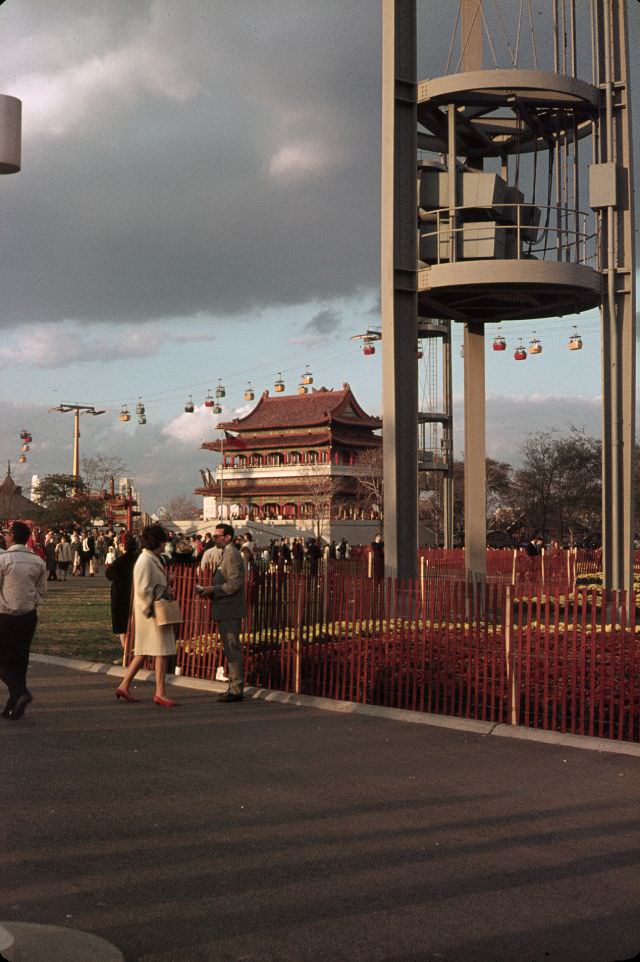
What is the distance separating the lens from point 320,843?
21.1ft

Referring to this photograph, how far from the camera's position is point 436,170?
21.9 meters

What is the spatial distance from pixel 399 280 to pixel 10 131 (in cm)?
1435

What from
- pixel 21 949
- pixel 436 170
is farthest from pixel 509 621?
pixel 436 170

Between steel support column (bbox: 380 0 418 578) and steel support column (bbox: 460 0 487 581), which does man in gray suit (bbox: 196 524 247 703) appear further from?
steel support column (bbox: 460 0 487 581)

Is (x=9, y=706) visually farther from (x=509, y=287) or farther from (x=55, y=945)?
(x=509, y=287)

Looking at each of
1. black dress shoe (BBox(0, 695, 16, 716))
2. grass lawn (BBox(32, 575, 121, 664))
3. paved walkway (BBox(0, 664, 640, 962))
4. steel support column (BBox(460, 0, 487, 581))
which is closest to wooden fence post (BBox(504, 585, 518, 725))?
paved walkway (BBox(0, 664, 640, 962))

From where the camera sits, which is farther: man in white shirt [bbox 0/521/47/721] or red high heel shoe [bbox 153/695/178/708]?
red high heel shoe [bbox 153/695/178/708]

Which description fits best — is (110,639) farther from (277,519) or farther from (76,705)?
(277,519)

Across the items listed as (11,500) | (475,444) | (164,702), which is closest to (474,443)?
(475,444)

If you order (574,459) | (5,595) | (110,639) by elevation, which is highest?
(574,459)

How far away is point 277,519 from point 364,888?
271ft

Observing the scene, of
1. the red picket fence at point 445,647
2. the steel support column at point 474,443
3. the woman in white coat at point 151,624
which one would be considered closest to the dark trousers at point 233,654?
the woman in white coat at point 151,624

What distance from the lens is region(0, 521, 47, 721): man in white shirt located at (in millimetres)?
10758

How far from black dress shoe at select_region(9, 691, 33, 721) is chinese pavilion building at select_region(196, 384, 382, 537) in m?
69.5
